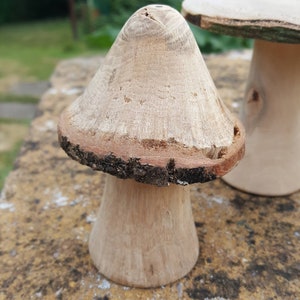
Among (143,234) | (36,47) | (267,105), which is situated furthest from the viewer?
(36,47)

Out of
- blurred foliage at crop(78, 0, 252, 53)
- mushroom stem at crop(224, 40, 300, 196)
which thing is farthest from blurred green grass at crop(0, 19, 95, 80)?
mushroom stem at crop(224, 40, 300, 196)

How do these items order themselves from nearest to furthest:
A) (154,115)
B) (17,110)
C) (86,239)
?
(154,115) < (86,239) < (17,110)

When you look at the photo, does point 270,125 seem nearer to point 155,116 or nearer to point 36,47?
point 155,116

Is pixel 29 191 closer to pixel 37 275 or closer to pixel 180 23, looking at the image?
pixel 37 275

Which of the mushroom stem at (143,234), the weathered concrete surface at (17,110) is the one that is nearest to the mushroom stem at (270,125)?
the mushroom stem at (143,234)

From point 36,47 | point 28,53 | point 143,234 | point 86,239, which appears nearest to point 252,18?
point 143,234

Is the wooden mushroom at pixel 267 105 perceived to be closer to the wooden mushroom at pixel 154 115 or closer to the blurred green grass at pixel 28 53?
the wooden mushroom at pixel 154 115
